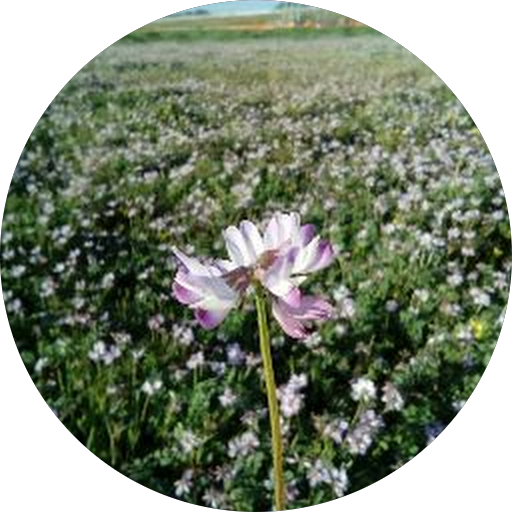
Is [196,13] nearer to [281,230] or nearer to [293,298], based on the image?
[281,230]

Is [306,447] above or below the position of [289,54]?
below

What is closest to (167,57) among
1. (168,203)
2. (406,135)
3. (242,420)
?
(168,203)

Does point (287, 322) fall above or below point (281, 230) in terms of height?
below

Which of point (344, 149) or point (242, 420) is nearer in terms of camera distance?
point (242, 420)

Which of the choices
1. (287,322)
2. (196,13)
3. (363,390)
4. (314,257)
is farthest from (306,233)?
(196,13)

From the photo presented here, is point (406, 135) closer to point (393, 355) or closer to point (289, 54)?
point (289, 54)

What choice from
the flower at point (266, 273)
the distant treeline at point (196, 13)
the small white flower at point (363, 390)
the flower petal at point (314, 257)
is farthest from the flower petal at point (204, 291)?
the distant treeline at point (196, 13)

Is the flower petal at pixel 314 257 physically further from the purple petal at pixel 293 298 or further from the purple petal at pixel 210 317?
the purple petal at pixel 210 317
